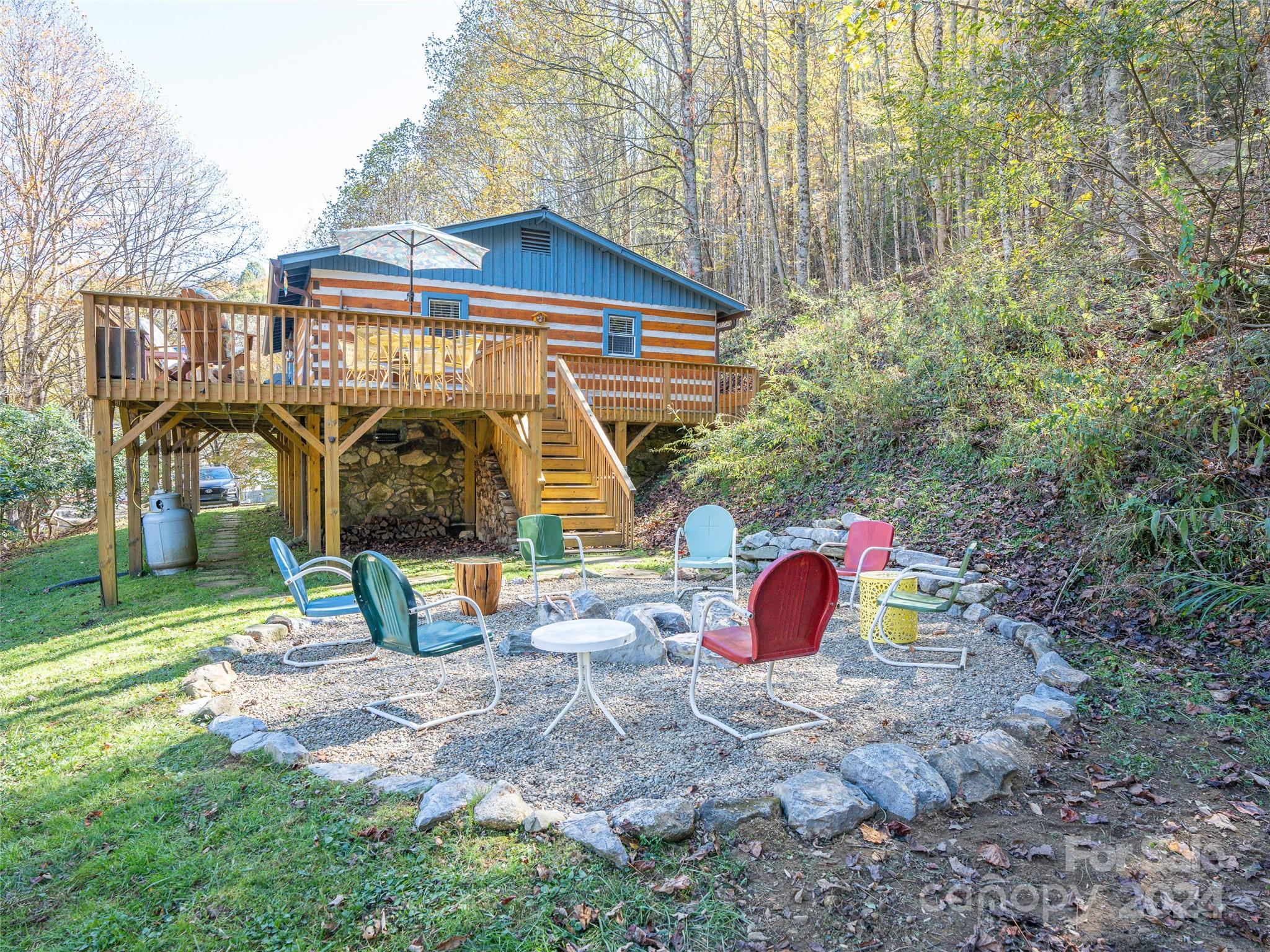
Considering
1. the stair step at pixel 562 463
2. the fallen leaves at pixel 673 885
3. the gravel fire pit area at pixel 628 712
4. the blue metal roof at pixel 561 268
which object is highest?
the blue metal roof at pixel 561 268

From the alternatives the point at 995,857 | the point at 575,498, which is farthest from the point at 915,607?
the point at 575,498

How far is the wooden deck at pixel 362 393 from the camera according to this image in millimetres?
7371

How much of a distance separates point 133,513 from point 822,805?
412 inches

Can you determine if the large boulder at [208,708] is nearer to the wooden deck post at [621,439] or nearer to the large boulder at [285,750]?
the large boulder at [285,750]

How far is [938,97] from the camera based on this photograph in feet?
24.0

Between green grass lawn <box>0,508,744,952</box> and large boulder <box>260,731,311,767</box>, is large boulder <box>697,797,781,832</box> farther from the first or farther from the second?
large boulder <box>260,731,311,767</box>

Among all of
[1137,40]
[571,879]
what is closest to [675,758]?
[571,879]

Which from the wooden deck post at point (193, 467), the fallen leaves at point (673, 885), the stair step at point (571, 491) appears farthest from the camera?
the wooden deck post at point (193, 467)

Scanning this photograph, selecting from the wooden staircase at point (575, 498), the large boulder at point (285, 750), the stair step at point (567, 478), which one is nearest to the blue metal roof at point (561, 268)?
the wooden staircase at point (575, 498)

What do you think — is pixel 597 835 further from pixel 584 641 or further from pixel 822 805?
pixel 584 641

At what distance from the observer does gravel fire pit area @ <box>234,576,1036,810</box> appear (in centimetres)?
322

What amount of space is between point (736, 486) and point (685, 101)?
35.7 feet

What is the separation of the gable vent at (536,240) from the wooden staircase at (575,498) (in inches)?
184

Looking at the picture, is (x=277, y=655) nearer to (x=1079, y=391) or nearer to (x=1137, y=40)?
(x=1079, y=391)
